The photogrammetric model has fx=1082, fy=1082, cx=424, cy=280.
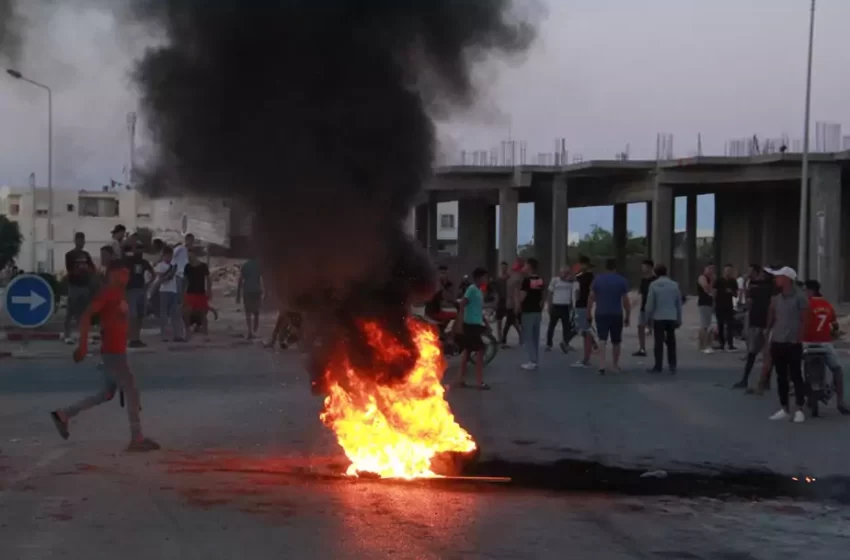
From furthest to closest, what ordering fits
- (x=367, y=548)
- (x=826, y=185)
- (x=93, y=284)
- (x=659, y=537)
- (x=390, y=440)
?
(x=826, y=185), (x=93, y=284), (x=390, y=440), (x=659, y=537), (x=367, y=548)

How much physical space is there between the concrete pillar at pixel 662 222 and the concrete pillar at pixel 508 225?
605cm

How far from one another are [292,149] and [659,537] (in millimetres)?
3924

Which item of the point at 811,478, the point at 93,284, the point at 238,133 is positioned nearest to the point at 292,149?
the point at 238,133

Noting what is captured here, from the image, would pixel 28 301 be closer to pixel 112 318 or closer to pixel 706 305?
pixel 112 318

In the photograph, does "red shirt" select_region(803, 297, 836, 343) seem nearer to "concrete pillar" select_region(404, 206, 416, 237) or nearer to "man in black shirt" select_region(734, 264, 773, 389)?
"man in black shirt" select_region(734, 264, 773, 389)

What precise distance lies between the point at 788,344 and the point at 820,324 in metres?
0.62

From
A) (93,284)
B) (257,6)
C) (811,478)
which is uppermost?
(257,6)

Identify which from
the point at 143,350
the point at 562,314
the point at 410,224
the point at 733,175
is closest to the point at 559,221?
the point at 733,175

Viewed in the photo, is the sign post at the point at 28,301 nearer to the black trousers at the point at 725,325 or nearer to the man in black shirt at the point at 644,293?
the man in black shirt at the point at 644,293

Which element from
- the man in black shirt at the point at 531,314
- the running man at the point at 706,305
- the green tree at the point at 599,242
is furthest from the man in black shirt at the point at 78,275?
the green tree at the point at 599,242

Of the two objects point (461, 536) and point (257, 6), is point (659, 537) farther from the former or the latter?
point (257, 6)

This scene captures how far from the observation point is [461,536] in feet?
20.1

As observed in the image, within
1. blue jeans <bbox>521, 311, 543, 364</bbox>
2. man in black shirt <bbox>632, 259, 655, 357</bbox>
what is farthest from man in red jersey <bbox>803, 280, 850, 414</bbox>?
man in black shirt <bbox>632, 259, 655, 357</bbox>

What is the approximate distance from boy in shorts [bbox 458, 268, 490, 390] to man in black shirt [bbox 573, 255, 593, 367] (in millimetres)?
Answer: 2993
